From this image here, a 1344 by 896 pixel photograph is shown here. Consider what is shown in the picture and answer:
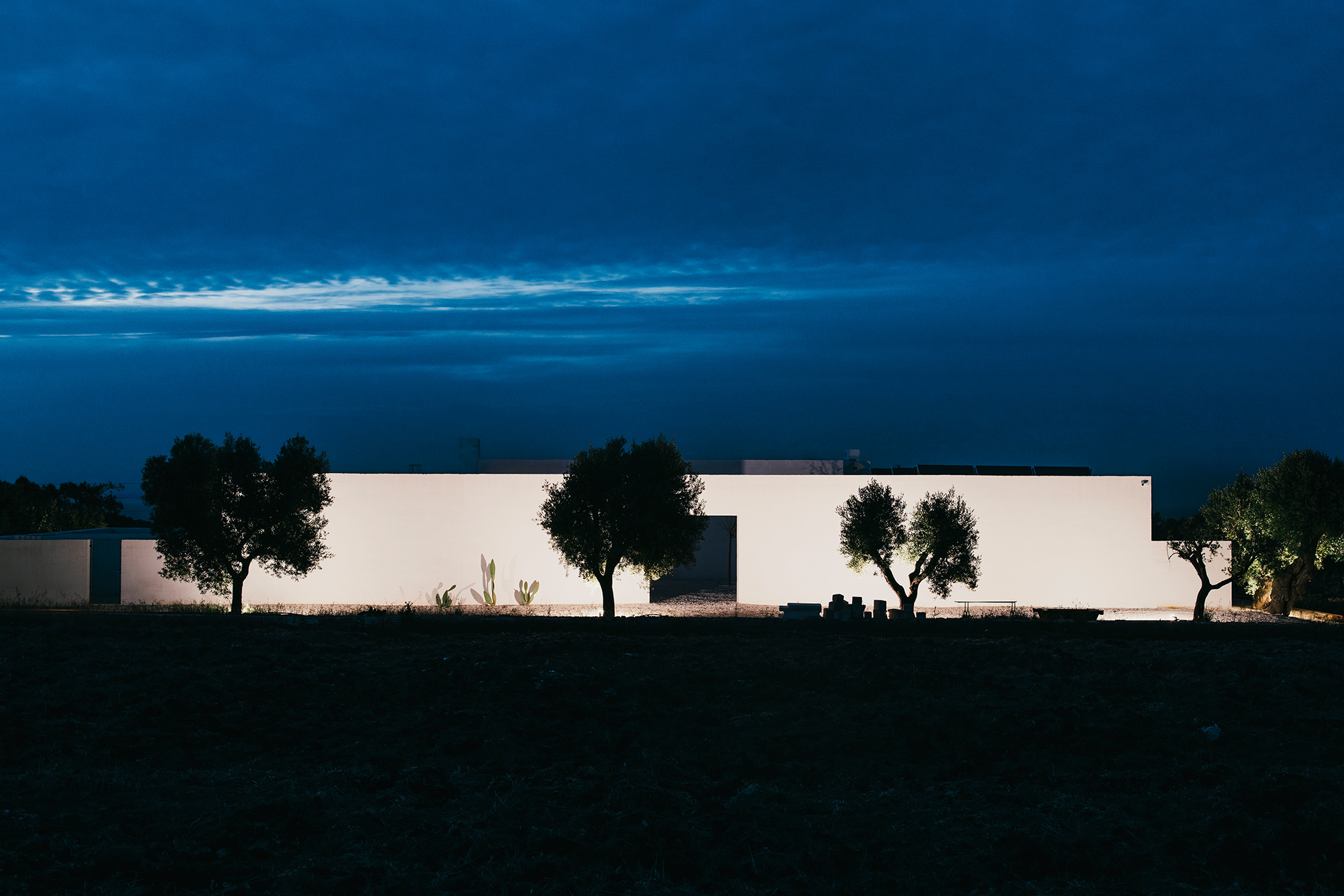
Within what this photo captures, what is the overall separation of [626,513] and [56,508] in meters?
31.2

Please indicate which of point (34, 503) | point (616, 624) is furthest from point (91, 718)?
point (34, 503)

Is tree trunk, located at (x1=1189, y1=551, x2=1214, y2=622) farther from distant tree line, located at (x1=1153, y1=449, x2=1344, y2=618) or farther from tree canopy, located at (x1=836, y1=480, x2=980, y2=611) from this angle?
tree canopy, located at (x1=836, y1=480, x2=980, y2=611)

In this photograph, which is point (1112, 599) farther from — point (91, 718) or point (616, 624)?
point (91, 718)

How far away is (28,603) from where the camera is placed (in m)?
27.0

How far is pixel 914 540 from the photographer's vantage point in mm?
24500

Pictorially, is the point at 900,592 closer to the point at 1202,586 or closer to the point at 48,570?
the point at 1202,586

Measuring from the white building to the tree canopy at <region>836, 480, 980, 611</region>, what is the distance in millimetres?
2868

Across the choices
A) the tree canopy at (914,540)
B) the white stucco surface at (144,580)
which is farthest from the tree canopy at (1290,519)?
the white stucco surface at (144,580)

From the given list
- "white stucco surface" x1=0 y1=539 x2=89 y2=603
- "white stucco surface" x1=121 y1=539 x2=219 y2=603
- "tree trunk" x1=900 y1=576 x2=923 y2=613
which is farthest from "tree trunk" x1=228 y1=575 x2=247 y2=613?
"tree trunk" x1=900 y1=576 x2=923 y2=613

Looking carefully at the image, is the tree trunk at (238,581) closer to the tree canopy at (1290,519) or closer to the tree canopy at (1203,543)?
the tree canopy at (1203,543)

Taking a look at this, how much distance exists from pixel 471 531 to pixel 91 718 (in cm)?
1667

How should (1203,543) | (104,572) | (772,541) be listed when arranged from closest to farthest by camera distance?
(1203,543), (104,572), (772,541)

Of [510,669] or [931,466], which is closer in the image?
[510,669]

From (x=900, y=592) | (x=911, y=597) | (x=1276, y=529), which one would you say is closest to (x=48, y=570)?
(x=900, y=592)
